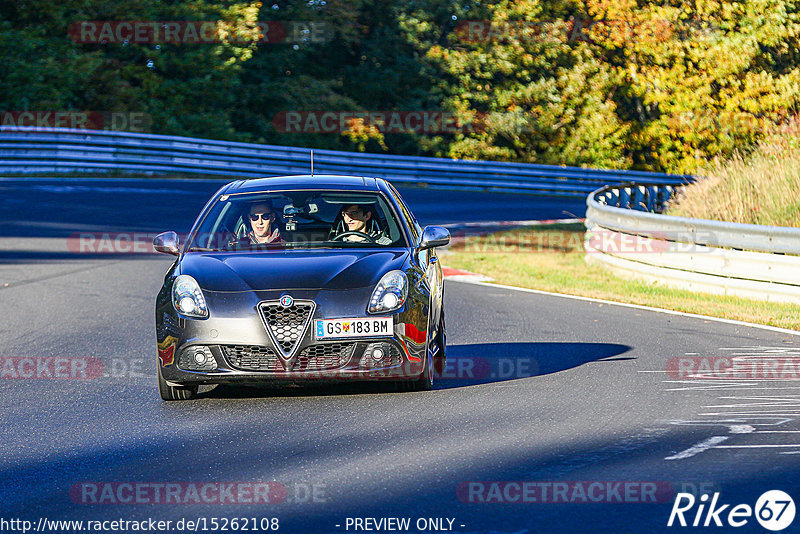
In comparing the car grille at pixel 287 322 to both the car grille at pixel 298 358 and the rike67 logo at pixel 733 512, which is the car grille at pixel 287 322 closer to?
the car grille at pixel 298 358

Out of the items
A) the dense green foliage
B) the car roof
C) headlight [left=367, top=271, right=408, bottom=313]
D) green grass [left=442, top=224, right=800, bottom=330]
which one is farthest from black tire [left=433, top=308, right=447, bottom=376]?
the dense green foliage

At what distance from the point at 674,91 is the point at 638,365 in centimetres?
3548

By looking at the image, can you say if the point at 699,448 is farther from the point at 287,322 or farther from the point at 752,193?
the point at 752,193

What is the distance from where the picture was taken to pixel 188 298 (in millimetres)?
7965

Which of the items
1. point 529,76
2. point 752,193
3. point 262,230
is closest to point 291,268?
point 262,230

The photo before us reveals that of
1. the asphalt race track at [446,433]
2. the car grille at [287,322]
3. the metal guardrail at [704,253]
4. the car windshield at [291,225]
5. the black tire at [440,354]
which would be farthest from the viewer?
the metal guardrail at [704,253]

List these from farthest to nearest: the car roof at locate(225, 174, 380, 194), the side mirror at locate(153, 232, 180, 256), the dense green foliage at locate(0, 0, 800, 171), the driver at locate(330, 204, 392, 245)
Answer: the dense green foliage at locate(0, 0, 800, 171) → the car roof at locate(225, 174, 380, 194) → the driver at locate(330, 204, 392, 245) → the side mirror at locate(153, 232, 180, 256)

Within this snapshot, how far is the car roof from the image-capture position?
30.8ft

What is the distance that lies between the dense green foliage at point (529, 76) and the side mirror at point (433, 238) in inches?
1189

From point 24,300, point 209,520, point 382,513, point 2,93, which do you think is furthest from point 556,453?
point 2,93

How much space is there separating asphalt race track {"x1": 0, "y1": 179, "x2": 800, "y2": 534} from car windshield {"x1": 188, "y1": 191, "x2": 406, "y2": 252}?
3.59ft

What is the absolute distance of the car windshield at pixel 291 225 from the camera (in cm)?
890

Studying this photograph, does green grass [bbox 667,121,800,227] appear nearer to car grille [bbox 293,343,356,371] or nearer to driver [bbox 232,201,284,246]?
driver [bbox 232,201,284,246]

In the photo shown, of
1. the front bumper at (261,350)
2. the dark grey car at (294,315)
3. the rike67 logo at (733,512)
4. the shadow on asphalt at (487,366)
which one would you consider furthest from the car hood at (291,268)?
the rike67 logo at (733,512)
